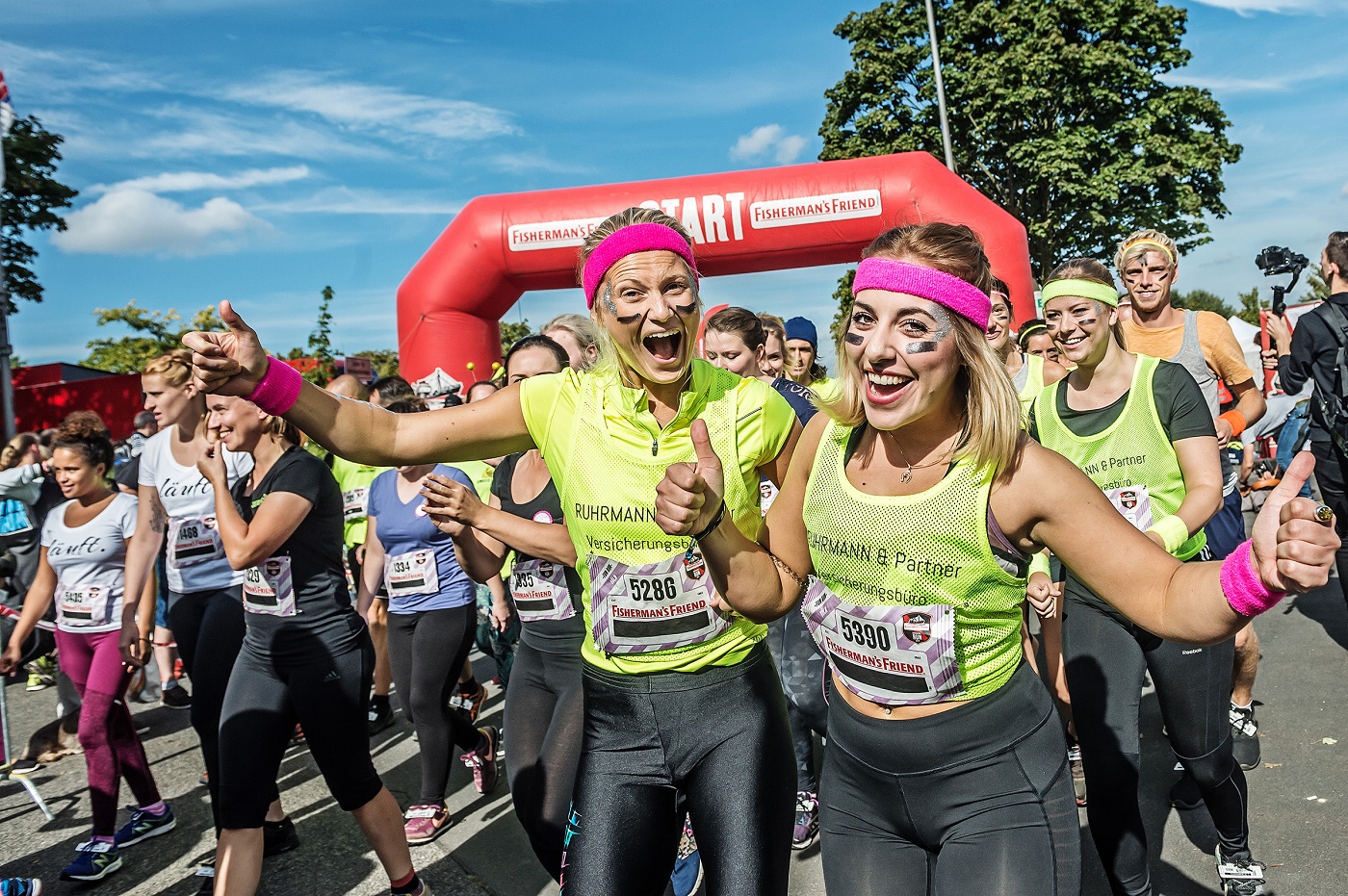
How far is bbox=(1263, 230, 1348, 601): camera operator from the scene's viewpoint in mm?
4871

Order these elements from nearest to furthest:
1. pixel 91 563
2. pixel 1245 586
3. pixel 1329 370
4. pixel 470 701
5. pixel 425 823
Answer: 1. pixel 1245 586
2. pixel 425 823
3. pixel 91 563
4. pixel 1329 370
5. pixel 470 701

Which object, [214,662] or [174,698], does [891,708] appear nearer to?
[214,662]

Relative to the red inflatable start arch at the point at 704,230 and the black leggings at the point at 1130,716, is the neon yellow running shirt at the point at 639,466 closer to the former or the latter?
the black leggings at the point at 1130,716

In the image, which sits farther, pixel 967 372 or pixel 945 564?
pixel 967 372

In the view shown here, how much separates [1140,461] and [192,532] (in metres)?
3.96

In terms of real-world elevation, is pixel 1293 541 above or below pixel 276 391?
below

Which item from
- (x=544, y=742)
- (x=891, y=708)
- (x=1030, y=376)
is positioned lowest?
(x=544, y=742)

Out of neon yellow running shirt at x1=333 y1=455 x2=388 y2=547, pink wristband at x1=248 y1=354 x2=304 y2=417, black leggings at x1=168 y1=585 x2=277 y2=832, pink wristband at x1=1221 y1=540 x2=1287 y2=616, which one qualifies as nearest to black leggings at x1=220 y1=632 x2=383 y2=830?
black leggings at x1=168 y1=585 x2=277 y2=832

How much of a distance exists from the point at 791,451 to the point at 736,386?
8.9 inches

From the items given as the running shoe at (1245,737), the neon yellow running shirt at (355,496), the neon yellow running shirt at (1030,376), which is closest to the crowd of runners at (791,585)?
the running shoe at (1245,737)

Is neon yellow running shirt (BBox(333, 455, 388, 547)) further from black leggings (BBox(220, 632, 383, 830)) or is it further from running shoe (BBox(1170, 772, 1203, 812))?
running shoe (BBox(1170, 772, 1203, 812))

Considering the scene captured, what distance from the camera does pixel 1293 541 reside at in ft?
5.06

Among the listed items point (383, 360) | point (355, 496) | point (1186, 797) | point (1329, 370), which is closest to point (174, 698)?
point (355, 496)

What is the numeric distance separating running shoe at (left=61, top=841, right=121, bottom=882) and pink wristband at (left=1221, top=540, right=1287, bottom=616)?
4.52m
